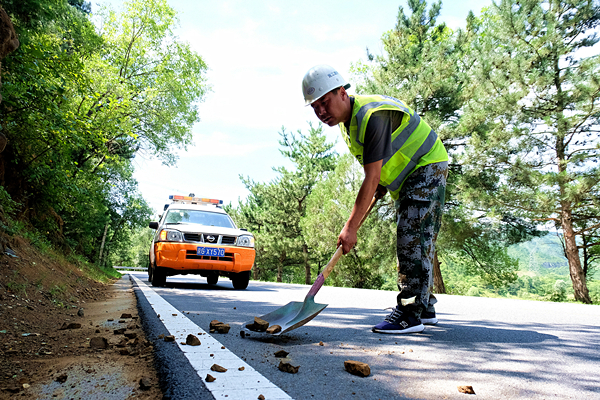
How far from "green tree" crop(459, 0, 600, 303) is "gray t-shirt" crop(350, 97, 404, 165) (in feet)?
40.5

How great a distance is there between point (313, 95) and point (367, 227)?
637 inches

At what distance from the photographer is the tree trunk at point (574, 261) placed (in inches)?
540

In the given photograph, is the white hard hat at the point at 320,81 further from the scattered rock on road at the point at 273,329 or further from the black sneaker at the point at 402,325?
the black sneaker at the point at 402,325

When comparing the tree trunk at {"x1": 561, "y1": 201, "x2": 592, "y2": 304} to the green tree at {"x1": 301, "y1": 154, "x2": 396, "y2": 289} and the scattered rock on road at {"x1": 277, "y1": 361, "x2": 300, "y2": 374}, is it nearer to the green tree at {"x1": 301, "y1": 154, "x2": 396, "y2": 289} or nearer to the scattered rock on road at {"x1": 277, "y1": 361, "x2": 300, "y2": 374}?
the green tree at {"x1": 301, "y1": 154, "x2": 396, "y2": 289}

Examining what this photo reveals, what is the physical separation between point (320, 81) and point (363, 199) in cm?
87

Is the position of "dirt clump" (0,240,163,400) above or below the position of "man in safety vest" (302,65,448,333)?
below

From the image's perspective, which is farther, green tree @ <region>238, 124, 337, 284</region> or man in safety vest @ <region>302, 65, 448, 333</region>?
green tree @ <region>238, 124, 337, 284</region>

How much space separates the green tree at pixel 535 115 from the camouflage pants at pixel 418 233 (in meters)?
11.9

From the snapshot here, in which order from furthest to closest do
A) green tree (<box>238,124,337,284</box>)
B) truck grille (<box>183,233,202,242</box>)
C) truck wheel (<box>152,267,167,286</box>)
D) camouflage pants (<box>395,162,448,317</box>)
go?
green tree (<box>238,124,337,284</box>) → truck wheel (<box>152,267,167,286</box>) → truck grille (<box>183,233,202,242</box>) → camouflage pants (<box>395,162,448,317</box>)

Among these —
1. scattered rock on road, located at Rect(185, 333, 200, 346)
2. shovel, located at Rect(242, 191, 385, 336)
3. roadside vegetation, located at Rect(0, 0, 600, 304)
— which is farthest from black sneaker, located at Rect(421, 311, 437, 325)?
roadside vegetation, located at Rect(0, 0, 600, 304)

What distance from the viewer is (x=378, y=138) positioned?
8.68 ft

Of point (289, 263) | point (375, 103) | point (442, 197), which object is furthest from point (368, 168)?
point (289, 263)

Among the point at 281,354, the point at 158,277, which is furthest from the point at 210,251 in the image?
the point at 281,354

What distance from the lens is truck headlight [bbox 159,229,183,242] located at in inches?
284
